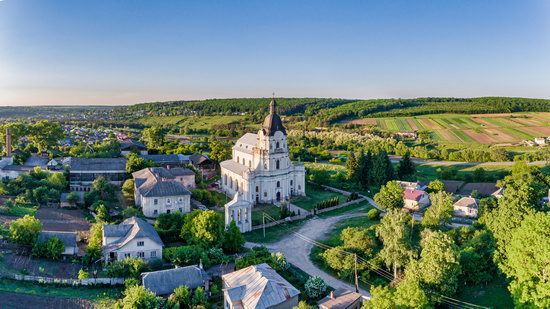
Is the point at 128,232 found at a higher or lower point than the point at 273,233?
higher

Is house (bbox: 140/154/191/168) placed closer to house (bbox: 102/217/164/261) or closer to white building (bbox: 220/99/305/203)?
white building (bbox: 220/99/305/203)

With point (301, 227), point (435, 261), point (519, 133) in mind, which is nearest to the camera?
point (435, 261)

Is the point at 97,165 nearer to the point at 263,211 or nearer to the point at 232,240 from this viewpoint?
the point at 263,211

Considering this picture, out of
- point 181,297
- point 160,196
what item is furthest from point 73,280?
point 160,196

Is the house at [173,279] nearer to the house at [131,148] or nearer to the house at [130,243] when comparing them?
the house at [130,243]

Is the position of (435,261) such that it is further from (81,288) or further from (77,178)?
(77,178)

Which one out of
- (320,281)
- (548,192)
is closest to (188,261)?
(320,281)
